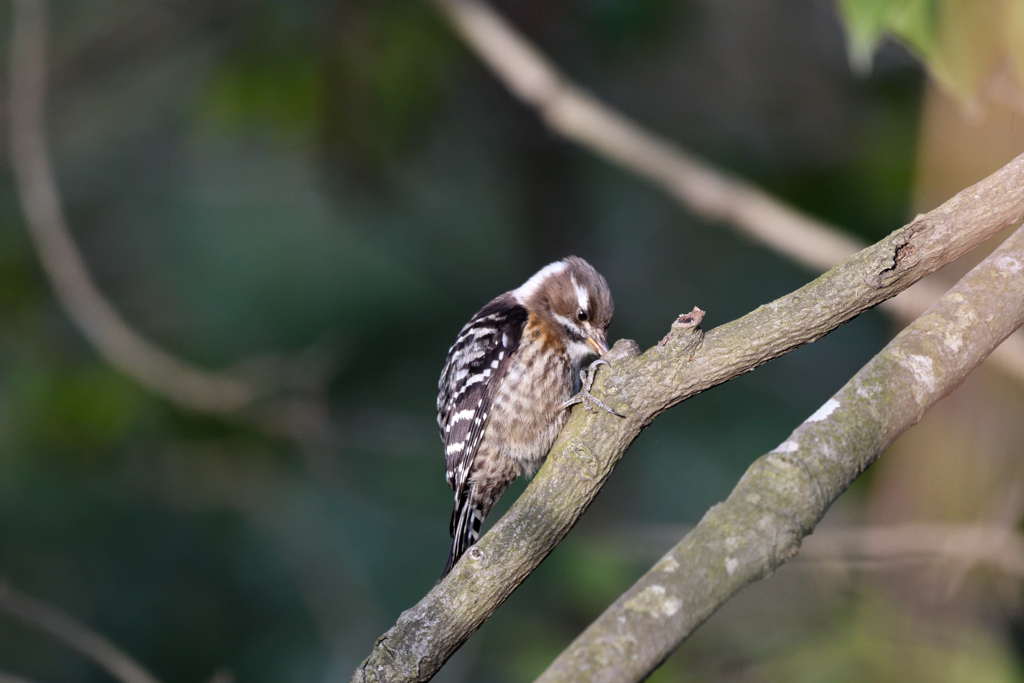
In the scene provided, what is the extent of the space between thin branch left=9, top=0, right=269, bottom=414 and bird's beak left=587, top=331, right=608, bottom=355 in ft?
9.43

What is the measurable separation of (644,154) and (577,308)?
1342 mm

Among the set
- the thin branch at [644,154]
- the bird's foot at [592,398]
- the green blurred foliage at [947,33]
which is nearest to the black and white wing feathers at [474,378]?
the bird's foot at [592,398]

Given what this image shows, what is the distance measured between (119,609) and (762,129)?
7584mm

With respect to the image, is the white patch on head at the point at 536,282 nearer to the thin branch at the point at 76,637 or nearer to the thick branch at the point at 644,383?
the thick branch at the point at 644,383

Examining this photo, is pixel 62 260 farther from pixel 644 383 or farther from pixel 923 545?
pixel 923 545

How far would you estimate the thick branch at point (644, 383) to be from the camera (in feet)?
6.33

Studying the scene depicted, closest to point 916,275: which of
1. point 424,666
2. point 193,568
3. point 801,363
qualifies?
point 424,666

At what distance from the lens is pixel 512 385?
3873mm

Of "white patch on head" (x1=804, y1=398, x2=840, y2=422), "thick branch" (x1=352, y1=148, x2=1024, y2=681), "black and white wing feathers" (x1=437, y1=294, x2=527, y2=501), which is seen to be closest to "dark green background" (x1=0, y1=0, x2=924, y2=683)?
"black and white wing feathers" (x1=437, y1=294, x2=527, y2=501)

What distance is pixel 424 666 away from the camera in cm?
219

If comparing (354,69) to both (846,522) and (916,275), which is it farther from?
(916,275)

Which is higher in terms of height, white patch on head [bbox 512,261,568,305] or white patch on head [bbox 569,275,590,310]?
white patch on head [bbox 512,261,568,305]

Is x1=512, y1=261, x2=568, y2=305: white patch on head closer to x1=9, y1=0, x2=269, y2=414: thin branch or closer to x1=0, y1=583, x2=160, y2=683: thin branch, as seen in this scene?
x1=0, y1=583, x2=160, y2=683: thin branch

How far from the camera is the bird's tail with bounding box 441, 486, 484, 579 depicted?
146 inches
